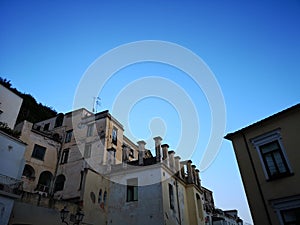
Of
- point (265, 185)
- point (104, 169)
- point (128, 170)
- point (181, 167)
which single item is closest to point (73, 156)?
point (104, 169)

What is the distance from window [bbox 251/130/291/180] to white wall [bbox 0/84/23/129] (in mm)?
22526

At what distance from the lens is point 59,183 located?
2603cm

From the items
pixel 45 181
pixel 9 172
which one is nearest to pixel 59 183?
pixel 45 181

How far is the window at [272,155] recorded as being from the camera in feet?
37.1

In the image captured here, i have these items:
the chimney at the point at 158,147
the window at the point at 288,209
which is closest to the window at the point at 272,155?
the window at the point at 288,209

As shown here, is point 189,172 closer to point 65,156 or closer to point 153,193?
point 153,193

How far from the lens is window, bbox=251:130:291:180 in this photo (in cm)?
1132

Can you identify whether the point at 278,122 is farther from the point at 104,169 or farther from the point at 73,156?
the point at 73,156

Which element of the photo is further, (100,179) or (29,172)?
(29,172)

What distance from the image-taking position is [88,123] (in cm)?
2939

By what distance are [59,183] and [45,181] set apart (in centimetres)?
190

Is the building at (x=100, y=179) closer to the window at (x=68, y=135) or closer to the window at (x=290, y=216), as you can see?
the window at (x=68, y=135)

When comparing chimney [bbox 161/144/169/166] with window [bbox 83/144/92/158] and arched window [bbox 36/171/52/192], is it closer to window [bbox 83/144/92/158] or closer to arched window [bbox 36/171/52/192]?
window [bbox 83/144/92/158]

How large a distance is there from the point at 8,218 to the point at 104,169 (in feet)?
35.4
